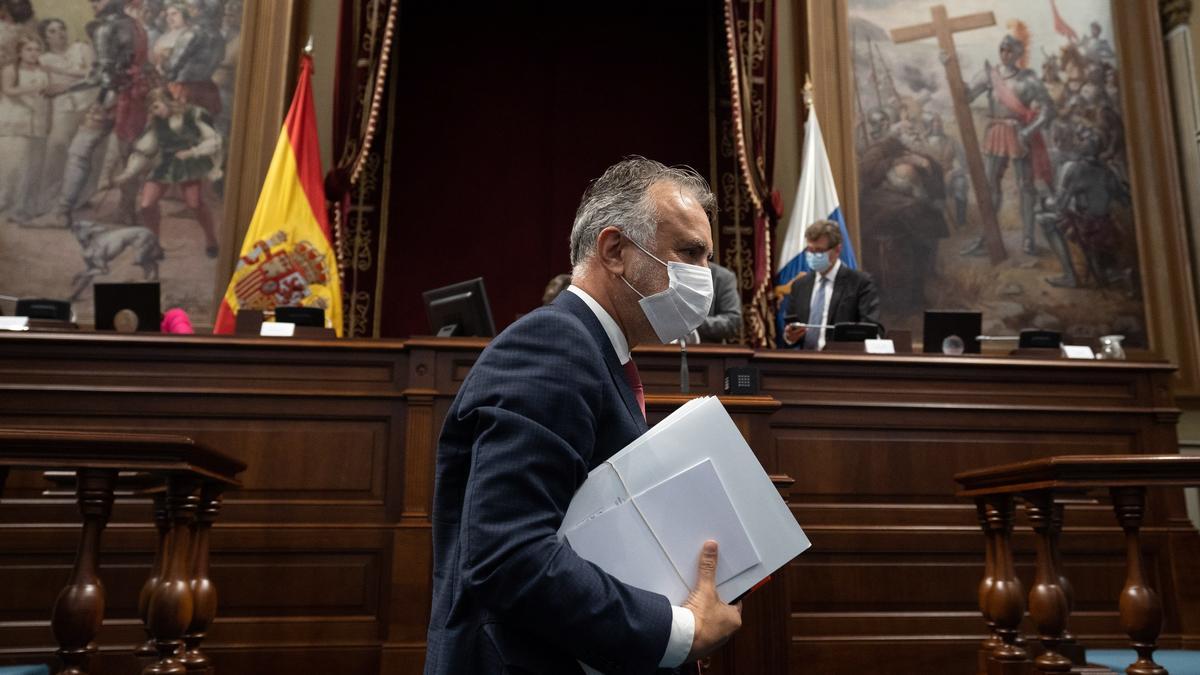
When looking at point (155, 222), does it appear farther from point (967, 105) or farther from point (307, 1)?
point (967, 105)

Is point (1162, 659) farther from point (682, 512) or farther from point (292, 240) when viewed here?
point (292, 240)

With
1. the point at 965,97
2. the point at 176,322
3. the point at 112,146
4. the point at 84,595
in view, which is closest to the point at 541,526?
the point at 84,595

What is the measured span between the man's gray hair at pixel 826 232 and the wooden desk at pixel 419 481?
161cm

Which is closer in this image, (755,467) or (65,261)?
(755,467)

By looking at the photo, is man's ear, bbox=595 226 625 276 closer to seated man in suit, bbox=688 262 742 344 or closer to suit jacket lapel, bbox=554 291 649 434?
suit jacket lapel, bbox=554 291 649 434

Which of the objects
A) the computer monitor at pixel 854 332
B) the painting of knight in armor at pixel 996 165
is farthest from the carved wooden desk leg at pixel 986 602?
the painting of knight in armor at pixel 996 165

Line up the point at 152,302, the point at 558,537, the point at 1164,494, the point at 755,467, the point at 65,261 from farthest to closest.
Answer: the point at 65,261 < the point at 152,302 < the point at 1164,494 < the point at 755,467 < the point at 558,537

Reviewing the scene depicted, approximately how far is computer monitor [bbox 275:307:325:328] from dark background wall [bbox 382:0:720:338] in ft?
7.95

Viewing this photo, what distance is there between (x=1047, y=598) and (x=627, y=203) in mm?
2106

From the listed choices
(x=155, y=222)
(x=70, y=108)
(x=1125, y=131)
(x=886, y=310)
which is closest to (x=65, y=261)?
(x=155, y=222)

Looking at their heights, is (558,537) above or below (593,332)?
below

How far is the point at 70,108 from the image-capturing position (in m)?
7.05

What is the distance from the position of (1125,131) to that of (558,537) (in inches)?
311

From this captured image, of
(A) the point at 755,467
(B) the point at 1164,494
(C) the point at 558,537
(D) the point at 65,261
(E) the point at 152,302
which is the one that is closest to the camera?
(C) the point at 558,537
